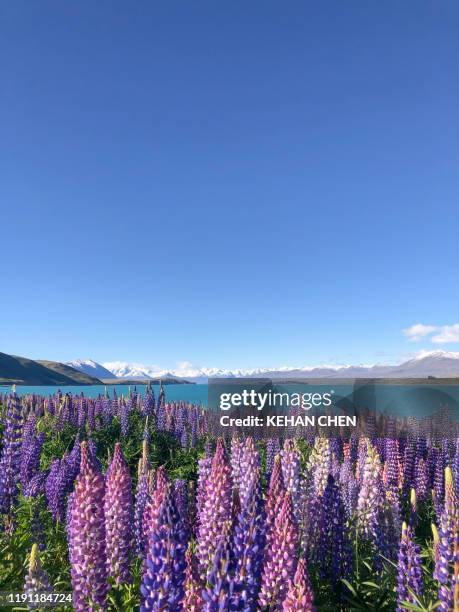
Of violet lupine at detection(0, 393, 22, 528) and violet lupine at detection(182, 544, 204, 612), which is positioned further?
violet lupine at detection(0, 393, 22, 528)

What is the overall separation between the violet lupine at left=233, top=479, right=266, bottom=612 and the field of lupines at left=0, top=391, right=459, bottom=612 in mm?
11

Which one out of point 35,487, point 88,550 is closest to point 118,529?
point 88,550

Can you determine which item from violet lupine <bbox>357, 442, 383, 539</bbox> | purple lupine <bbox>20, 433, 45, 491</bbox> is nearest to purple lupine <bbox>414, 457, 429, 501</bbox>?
violet lupine <bbox>357, 442, 383, 539</bbox>

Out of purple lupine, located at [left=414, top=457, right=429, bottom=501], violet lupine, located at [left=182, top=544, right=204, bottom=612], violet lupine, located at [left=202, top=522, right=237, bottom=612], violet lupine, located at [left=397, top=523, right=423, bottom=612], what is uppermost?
violet lupine, located at [left=202, top=522, right=237, bottom=612]

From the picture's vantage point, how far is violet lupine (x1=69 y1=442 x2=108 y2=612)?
483 cm

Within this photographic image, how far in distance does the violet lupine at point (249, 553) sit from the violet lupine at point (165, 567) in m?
0.52

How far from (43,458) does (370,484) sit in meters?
12.3

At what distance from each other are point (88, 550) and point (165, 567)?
1.67m

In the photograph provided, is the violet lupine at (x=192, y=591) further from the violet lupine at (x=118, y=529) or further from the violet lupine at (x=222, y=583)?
the violet lupine at (x=118, y=529)

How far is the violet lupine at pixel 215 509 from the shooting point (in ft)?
17.0

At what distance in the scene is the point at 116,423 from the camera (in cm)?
2075

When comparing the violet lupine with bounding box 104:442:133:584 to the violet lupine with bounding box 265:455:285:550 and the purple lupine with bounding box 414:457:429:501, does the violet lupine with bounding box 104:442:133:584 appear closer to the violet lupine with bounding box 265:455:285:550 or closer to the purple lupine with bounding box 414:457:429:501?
the violet lupine with bounding box 265:455:285:550

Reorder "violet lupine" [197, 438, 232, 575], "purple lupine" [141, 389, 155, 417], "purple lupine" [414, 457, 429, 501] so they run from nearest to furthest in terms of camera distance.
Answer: "violet lupine" [197, 438, 232, 575] → "purple lupine" [414, 457, 429, 501] → "purple lupine" [141, 389, 155, 417]

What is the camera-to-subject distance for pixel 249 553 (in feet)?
13.0
